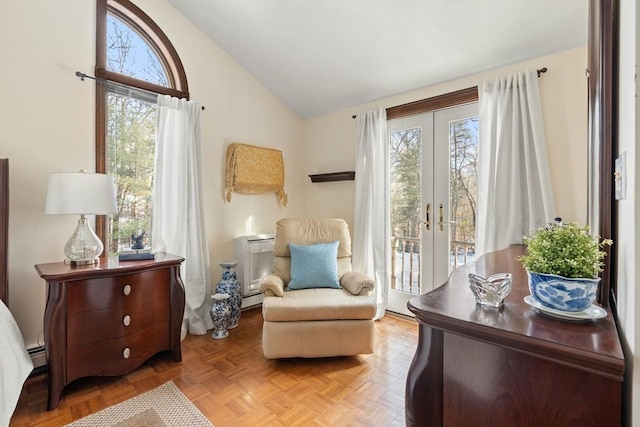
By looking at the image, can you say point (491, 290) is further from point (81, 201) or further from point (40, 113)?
point (40, 113)

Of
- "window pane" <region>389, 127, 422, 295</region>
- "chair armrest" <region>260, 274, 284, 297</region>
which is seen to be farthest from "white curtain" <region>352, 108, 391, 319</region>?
"chair armrest" <region>260, 274, 284, 297</region>

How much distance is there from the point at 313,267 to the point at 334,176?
129 centimetres

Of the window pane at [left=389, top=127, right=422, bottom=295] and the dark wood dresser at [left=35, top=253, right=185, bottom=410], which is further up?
the window pane at [left=389, top=127, right=422, bottom=295]

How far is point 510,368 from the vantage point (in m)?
0.69

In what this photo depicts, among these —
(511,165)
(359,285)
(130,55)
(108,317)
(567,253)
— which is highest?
(130,55)

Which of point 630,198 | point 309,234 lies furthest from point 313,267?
point 630,198

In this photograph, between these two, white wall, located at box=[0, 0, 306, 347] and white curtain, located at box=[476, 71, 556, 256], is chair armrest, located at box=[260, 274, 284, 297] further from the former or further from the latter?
white curtain, located at box=[476, 71, 556, 256]

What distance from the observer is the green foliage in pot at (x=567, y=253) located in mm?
716

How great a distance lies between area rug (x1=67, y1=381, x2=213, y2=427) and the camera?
5.03 feet

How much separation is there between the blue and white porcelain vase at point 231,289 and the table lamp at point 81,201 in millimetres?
1021

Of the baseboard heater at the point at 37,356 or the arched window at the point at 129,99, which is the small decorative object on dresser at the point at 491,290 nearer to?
the arched window at the point at 129,99

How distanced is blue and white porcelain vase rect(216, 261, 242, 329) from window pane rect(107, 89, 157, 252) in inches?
28.3

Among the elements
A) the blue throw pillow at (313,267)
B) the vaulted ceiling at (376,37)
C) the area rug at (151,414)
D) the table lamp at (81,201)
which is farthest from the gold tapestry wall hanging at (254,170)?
the area rug at (151,414)

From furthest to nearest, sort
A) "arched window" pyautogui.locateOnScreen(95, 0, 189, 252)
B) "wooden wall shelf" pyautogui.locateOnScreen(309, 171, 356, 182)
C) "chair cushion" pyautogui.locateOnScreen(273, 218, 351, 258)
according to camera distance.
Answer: "wooden wall shelf" pyautogui.locateOnScreen(309, 171, 356, 182), "chair cushion" pyautogui.locateOnScreen(273, 218, 351, 258), "arched window" pyautogui.locateOnScreen(95, 0, 189, 252)
